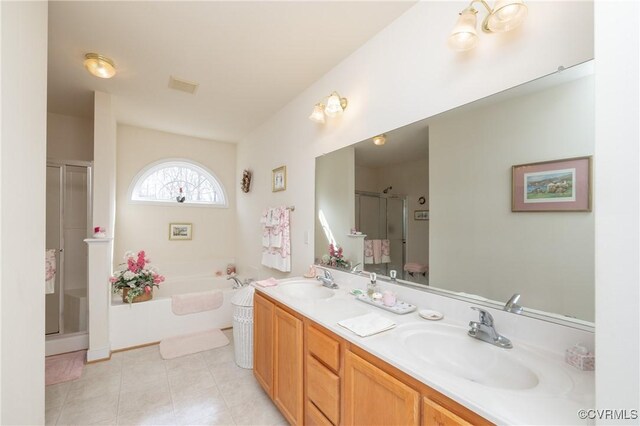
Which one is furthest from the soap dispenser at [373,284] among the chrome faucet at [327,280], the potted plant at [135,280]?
the potted plant at [135,280]

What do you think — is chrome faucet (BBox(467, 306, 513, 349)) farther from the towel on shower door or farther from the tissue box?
the towel on shower door

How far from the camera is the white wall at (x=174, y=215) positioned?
12.0 ft

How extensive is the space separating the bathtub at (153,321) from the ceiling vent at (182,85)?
2242mm

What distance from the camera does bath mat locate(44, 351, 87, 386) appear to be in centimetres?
225

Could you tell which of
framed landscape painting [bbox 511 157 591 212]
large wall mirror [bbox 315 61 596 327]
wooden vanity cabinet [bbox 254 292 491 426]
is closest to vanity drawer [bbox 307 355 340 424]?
wooden vanity cabinet [bbox 254 292 491 426]

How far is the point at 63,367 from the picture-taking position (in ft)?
7.98

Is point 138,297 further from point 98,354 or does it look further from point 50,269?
point 50,269

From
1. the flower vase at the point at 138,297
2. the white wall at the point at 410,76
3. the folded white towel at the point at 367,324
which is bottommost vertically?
the flower vase at the point at 138,297

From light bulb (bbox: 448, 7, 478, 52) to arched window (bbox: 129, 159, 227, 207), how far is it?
3.83m

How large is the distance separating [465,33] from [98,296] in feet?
11.6

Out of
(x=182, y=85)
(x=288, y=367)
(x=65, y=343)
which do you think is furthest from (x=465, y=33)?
(x=65, y=343)

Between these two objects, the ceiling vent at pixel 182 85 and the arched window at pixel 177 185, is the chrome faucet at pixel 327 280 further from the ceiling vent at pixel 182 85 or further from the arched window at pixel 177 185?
the arched window at pixel 177 185

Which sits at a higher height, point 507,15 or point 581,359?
point 507,15

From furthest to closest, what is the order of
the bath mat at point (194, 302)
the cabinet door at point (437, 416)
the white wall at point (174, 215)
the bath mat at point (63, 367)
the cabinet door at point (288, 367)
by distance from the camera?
the white wall at point (174, 215), the bath mat at point (194, 302), the bath mat at point (63, 367), the cabinet door at point (288, 367), the cabinet door at point (437, 416)
